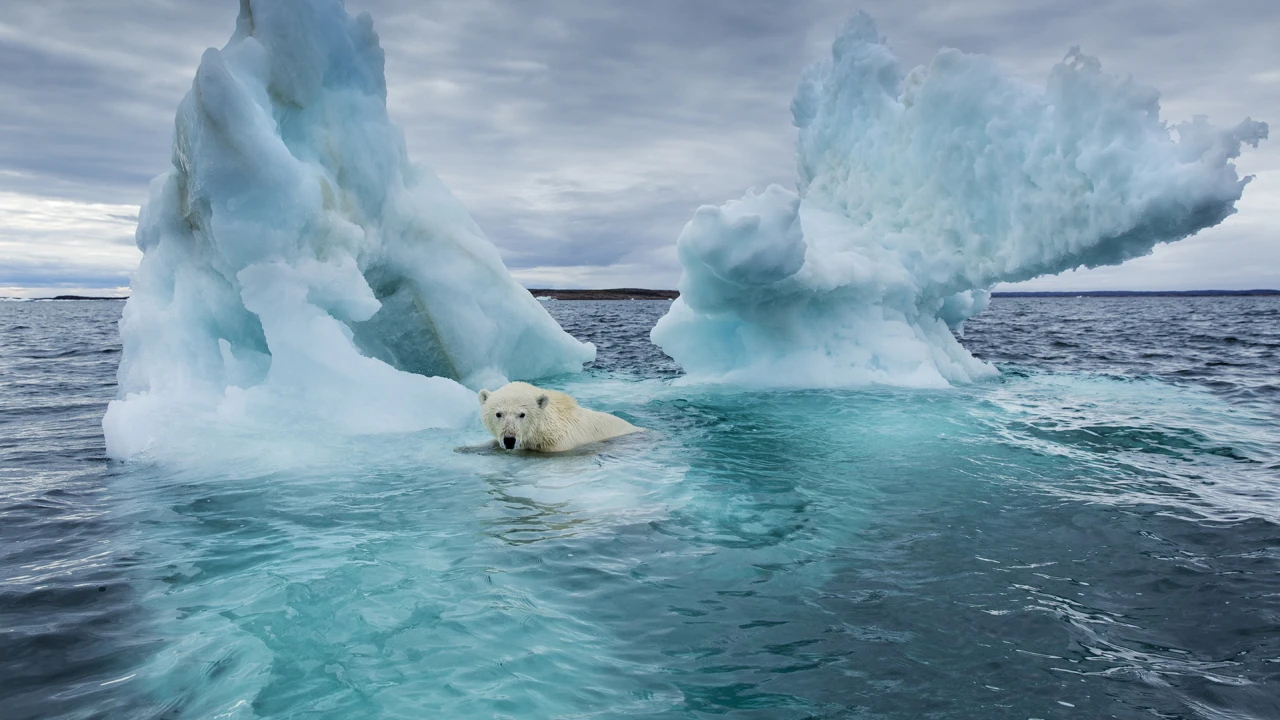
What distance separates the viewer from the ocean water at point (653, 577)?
3633mm

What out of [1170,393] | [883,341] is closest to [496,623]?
[883,341]

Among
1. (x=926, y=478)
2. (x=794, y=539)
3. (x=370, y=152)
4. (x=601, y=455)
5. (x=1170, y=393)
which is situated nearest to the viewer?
(x=794, y=539)

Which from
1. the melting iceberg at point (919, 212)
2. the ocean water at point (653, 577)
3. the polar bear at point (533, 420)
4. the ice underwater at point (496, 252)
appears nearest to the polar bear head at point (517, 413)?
the polar bear at point (533, 420)

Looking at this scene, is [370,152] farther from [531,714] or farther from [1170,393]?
[1170,393]

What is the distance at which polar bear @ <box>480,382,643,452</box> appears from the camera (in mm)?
8430

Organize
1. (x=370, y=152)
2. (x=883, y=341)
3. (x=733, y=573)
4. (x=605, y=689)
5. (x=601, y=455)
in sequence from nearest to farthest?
1. (x=605, y=689)
2. (x=733, y=573)
3. (x=601, y=455)
4. (x=370, y=152)
5. (x=883, y=341)

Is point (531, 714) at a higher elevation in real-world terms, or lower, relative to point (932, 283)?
lower

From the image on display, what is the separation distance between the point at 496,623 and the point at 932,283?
12211 mm

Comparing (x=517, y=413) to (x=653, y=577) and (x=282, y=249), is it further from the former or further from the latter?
(x=653, y=577)

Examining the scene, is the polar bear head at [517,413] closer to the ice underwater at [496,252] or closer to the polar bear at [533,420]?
the polar bear at [533,420]

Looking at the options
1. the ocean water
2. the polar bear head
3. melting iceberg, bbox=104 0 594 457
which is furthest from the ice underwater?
the polar bear head

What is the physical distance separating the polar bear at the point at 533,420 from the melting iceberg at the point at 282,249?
5.70 ft

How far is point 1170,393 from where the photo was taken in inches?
516

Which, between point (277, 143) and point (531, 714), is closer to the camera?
point (531, 714)
